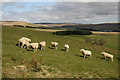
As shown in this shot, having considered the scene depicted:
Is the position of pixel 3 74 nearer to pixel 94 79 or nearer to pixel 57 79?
pixel 57 79

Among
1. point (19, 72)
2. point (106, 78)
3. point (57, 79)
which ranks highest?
point (19, 72)

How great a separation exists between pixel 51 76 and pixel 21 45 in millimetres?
16740

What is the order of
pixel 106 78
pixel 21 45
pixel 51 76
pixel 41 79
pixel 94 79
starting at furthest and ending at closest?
pixel 21 45
pixel 106 78
pixel 94 79
pixel 51 76
pixel 41 79

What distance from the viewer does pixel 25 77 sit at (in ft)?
38.8

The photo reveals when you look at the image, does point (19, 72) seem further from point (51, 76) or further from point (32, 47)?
point (32, 47)

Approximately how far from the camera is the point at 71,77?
14.1 metres

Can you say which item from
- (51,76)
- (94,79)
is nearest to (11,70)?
(51,76)

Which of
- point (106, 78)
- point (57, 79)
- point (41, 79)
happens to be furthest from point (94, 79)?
point (41, 79)

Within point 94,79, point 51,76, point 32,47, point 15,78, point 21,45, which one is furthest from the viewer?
point 21,45

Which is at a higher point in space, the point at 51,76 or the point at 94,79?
the point at 51,76

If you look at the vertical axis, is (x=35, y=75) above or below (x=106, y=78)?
above

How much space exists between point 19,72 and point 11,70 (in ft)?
3.64

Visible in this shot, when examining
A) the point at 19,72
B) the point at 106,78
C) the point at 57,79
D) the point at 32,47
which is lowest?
the point at 106,78

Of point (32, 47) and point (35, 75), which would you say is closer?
point (35, 75)
